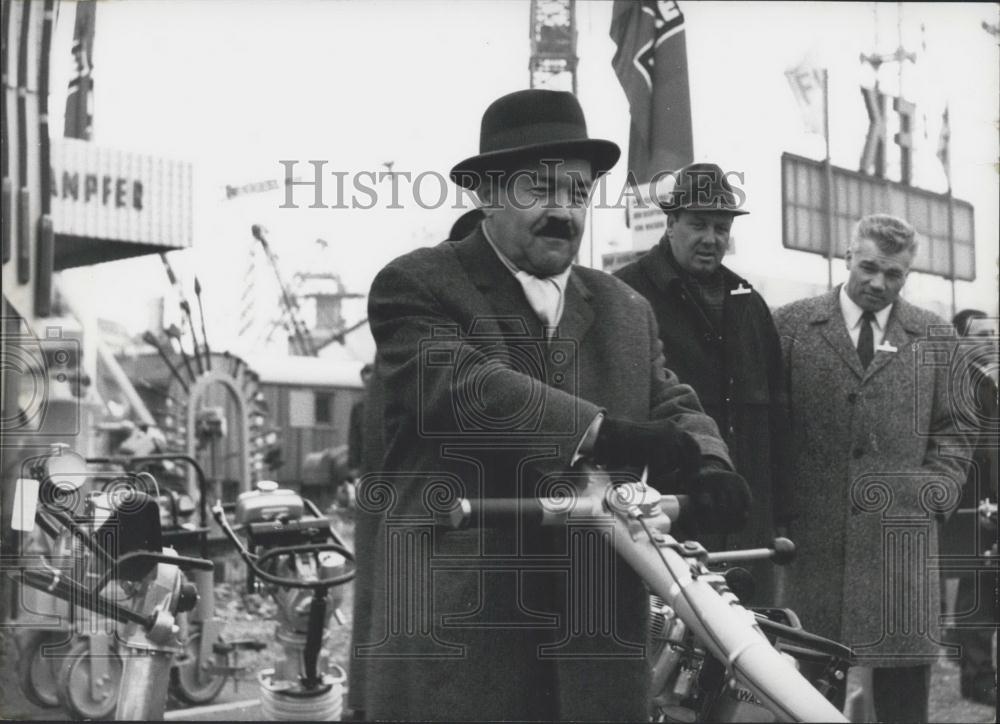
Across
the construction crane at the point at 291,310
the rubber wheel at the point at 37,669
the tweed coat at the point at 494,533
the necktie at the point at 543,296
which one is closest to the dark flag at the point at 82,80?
the construction crane at the point at 291,310

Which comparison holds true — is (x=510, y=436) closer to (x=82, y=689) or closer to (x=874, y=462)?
(x=874, y=462)

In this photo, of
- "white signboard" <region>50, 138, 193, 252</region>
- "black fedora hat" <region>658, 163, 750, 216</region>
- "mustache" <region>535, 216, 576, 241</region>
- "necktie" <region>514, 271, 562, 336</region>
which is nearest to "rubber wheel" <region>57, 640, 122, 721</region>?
"white signboard" <region>50, 138, 193, 252</region>

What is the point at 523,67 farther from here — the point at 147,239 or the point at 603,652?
the point at 603,652

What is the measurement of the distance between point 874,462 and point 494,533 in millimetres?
1654

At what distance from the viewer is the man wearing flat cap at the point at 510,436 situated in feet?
7.39

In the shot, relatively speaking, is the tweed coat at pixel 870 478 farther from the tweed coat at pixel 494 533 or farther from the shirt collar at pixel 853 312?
the tweed coat at pixel 494 533

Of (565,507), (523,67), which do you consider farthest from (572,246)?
(523,67)

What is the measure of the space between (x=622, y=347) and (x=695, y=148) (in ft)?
3.84

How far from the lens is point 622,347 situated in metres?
2.43

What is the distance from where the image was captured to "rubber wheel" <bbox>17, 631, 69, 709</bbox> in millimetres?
4656

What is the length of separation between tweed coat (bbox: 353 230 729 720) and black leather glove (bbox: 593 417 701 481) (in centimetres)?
19

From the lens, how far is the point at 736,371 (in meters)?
3.37

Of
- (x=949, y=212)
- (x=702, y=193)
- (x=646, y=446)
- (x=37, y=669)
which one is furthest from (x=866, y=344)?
(x=37, y=669)

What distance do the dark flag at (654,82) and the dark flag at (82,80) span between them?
54.4 inches
